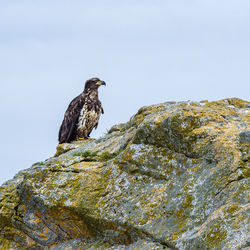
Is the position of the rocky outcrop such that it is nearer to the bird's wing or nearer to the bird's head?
the bird's wing

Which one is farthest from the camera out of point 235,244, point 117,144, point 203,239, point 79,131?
point 79,131

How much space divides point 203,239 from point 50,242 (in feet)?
11.5

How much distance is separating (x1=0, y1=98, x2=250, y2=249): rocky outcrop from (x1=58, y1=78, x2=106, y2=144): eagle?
5278mm

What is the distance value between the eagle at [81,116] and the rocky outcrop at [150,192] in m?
5.28

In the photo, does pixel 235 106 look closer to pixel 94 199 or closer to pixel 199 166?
A: pixel 199 166

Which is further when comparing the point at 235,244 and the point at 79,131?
the point at 79,131

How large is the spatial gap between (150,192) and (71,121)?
7765 millimetres

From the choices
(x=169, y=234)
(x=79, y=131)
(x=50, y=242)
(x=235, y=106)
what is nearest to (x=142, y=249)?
(x=169, y=234)

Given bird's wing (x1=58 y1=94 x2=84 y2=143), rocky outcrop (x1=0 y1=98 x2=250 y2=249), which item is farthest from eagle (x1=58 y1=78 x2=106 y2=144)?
rocky outcrop (x1=0 y1=98 x2=250 y2=249)

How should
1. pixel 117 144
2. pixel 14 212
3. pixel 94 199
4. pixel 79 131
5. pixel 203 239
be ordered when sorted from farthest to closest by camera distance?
1. pixel 79 131
2. pixel 117 144
3. pixel 14 212
4. pixel 94 199
5. pixel 203 239

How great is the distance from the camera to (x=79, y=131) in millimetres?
15250

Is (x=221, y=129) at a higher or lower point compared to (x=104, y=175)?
higher

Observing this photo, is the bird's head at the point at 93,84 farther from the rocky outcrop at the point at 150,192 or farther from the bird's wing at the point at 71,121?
the rocky outcrop at the point at 150,192

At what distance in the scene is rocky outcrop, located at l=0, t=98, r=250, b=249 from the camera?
695 cm
